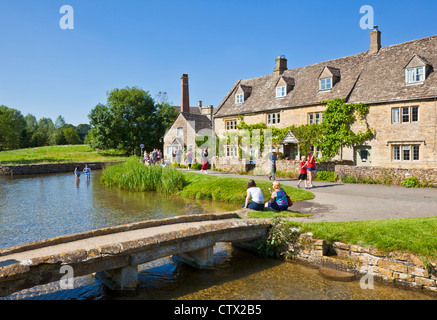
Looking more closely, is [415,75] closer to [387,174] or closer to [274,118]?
[387,174]

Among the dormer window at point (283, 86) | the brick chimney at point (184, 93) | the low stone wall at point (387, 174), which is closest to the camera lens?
the low stone wall at point (387, 174)

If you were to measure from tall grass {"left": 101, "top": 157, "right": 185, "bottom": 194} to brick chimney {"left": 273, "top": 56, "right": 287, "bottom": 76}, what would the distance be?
19559 millimetres

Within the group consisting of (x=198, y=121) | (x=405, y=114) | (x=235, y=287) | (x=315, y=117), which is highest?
(x=198, y=121)

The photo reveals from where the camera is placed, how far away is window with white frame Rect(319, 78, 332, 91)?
97.3 ft

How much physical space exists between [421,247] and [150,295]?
6.17 m

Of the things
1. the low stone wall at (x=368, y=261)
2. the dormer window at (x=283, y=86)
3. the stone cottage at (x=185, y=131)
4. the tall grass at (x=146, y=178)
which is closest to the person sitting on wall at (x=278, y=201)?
the low stone wall at (x=368, y=261)

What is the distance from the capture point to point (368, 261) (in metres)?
7.77

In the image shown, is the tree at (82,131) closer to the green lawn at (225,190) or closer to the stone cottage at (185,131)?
the stone cottage at (185,131)

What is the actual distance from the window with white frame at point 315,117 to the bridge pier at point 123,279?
24.9 meters

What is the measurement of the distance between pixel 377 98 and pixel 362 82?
9.57 feet

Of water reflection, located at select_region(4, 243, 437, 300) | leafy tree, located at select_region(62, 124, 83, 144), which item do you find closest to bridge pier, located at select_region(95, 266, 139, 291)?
water reflection, located at select_region(4, 243, 437, 300)

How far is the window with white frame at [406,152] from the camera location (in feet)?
78.3

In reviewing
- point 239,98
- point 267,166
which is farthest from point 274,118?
point 267,166
